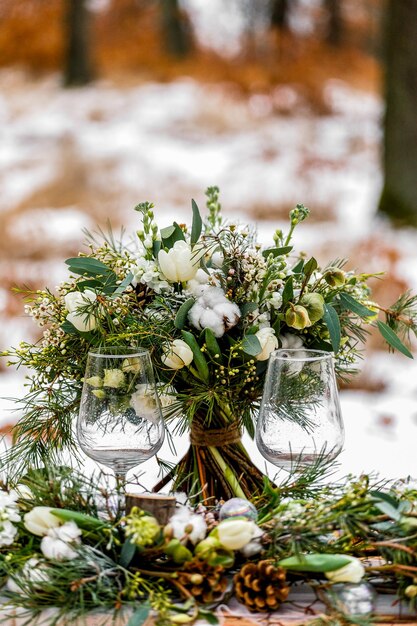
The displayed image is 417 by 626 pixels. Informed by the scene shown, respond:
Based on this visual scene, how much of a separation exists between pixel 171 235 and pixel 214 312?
12 cm

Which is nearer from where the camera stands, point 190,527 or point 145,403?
point 190,527

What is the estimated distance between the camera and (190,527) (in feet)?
2.53

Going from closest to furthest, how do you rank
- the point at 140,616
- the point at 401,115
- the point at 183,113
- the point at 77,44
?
the point at 140,616 < the point at 401,115 < the point at 183,113 < the point at 77,44

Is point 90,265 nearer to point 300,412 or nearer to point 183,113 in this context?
point 300,412

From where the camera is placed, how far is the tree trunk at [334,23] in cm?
764

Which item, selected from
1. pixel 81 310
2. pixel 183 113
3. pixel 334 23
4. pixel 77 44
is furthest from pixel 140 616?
pixel 334 23

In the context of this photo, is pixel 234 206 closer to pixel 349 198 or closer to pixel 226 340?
pixel 349 198

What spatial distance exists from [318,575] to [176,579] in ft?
0.46

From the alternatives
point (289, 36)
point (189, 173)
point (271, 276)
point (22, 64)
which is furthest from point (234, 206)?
point (271, 276)

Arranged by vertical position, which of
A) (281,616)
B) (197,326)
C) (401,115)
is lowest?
(281,616)

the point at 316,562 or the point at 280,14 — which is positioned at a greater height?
the point at 280,14

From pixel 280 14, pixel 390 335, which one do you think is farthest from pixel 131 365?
pixel 280 14

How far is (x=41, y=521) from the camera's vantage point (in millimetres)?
783

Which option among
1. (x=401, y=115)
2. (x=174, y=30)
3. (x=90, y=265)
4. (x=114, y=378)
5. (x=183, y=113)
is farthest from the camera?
(x=174, y=30)
